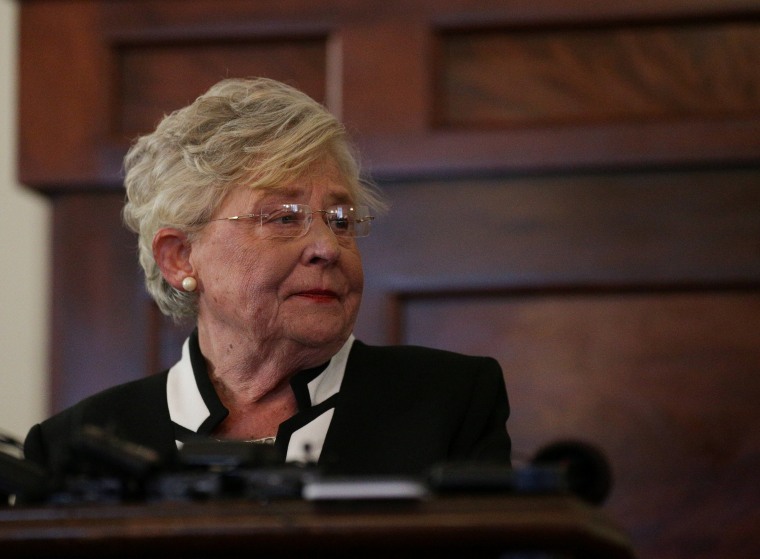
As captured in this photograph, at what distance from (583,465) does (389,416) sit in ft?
1.64

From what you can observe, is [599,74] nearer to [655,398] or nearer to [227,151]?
[655,398]

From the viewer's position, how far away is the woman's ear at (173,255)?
6.95ft

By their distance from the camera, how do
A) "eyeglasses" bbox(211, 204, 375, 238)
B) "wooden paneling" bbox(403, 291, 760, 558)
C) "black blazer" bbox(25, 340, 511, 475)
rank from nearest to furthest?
"black blazer" bbox(25, 340, 511, 475), "eyeglasses" bbox(211, 204, 375, 238), "wooden paneling" bbox(403, 291, 760, 558)

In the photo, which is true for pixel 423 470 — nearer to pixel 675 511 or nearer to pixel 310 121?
pixel 310 121

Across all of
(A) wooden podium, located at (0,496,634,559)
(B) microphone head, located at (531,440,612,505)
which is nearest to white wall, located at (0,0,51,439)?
(B) microphone head, located at (531,440,612,505)

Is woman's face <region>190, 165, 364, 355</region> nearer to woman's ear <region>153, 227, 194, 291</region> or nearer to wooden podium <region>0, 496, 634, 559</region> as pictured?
woman's ear <region>153, 227, 194, 291</region>

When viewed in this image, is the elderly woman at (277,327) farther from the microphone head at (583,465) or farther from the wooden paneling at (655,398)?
the wooden paneling at (655,398)

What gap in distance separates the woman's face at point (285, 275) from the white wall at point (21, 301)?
53.2 inches

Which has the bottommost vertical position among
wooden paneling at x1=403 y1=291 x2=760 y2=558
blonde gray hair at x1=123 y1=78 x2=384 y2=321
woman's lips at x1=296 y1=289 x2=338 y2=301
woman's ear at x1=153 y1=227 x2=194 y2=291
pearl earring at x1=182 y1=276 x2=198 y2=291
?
wooden paneling at x1=403 y1=291 x2=760 y2=558

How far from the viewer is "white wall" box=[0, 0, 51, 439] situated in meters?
3.21

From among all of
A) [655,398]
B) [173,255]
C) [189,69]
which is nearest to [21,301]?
[189,69]

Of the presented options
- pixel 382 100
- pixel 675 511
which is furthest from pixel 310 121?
pixel 675 511

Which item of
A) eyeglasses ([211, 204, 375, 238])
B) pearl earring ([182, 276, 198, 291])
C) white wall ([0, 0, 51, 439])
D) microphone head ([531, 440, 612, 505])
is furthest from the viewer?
white wall ([0, 0, 51, 439])

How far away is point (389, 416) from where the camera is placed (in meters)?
1.93
